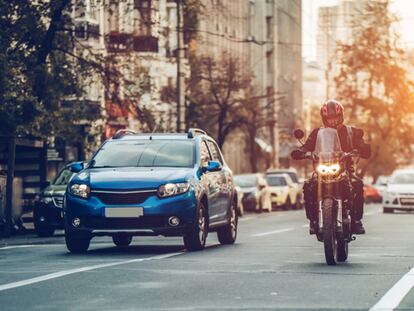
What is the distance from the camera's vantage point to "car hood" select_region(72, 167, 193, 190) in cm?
1850

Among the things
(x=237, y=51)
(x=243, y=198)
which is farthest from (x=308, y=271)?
(x=237, y=51)

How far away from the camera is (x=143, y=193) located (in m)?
18.5

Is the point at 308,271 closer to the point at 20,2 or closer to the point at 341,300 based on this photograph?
the point at 341,300

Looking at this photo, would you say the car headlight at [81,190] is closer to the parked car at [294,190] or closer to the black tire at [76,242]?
the black tire at [76,242]

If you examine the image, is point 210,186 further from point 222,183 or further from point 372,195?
point 372,195

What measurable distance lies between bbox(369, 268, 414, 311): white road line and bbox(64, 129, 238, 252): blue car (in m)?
4.90

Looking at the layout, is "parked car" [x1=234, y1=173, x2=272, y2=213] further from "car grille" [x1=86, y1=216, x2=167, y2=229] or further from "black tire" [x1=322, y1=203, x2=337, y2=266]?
"black tire" [x1=322, y1=203, x2=337, y2=266]

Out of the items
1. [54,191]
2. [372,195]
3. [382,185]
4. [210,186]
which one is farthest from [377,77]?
[210,186]

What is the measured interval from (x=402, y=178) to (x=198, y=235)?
3156cm

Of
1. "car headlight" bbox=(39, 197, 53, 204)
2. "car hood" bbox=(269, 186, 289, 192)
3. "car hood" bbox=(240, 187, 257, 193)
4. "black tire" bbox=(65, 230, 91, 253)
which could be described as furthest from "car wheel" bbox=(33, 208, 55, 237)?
"car hood" bbox=(269, 186, 289, 192)

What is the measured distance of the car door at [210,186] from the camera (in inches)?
789

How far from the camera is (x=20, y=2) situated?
3139 centimetres

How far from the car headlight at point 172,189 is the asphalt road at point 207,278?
2.48 feet

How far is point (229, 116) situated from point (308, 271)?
4551cm
